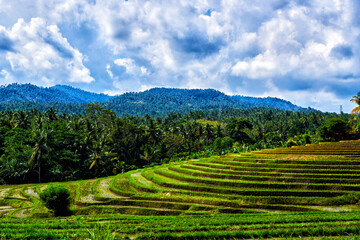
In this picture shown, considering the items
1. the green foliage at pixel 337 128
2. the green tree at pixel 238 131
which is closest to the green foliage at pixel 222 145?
the green tree at pixel 238 131

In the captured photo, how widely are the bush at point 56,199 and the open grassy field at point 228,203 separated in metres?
1.35

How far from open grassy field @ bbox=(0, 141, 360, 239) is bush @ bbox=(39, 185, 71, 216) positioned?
1.35m

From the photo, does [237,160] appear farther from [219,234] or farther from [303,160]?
[219,234]

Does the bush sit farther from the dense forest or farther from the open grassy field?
the dense forest

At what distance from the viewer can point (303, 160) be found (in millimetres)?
35062

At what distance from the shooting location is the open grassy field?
14.6 meters

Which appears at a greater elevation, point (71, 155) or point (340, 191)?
point (71, 155)

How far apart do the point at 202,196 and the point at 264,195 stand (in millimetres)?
7469

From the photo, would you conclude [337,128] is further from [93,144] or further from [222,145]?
[93,144]

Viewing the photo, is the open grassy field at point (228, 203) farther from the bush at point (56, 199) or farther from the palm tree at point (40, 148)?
the palm tree at point (40, 148)

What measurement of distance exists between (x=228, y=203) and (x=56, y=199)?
19.6 metres

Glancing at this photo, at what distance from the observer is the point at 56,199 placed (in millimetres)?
26016

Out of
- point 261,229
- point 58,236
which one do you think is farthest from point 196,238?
point 58,236

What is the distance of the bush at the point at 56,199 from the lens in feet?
84.7
